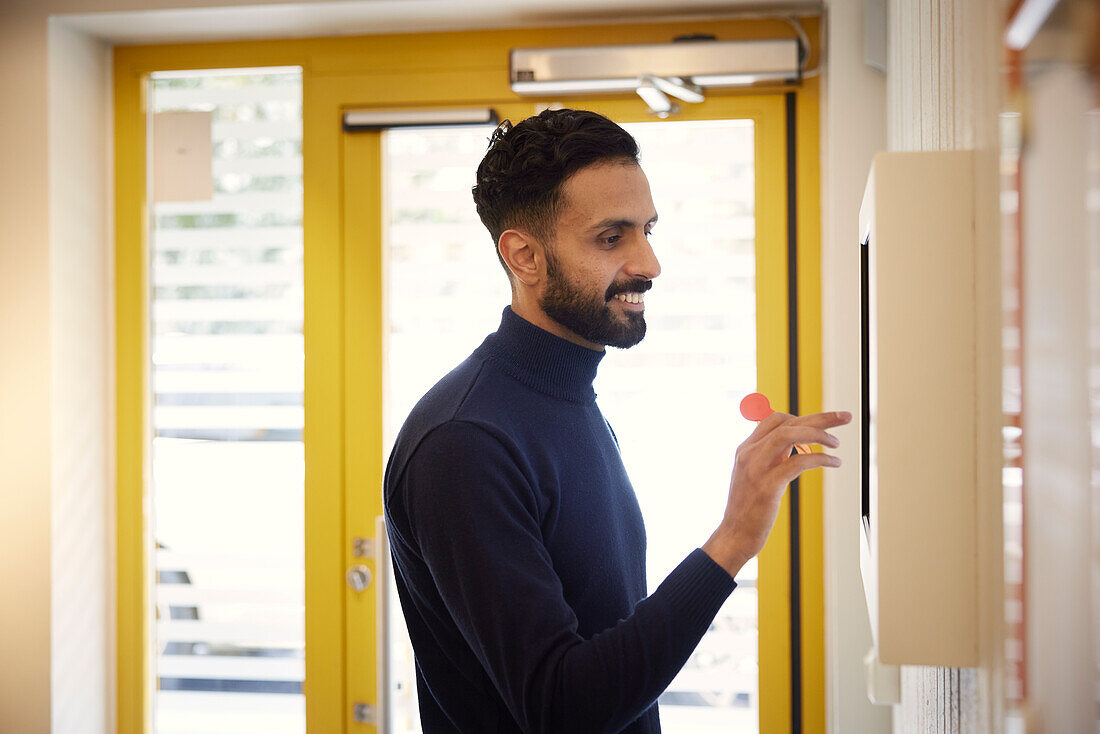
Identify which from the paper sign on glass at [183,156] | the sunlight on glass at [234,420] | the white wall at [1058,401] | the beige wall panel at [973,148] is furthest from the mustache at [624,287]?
the paper sign on glass at [183,156]

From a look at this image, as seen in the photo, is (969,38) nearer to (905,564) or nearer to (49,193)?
(905,564)

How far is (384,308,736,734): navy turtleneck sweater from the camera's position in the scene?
0.83 m

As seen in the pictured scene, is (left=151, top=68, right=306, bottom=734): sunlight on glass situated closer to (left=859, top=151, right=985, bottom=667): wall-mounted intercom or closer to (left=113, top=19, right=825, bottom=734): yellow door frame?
(left=113, top=19, right=825, bottom=734): yellow door frame

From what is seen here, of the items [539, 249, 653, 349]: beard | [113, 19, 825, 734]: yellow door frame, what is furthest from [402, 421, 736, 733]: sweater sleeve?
[113, 19, 825, 734]: yellow door frame

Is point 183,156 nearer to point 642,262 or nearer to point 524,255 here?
point 524,255

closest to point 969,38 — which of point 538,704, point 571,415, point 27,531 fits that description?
point 571,415

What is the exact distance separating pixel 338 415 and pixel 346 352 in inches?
5.8

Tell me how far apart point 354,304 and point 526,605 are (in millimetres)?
1284

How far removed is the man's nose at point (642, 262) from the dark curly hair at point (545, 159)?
0.35 ft

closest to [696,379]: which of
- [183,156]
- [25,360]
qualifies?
[183,156]

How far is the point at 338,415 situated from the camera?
198 cm

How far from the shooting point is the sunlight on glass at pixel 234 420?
6.61 ft

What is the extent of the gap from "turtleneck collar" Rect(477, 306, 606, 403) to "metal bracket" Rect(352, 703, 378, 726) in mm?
1236

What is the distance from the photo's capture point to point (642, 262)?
1.07 meters
